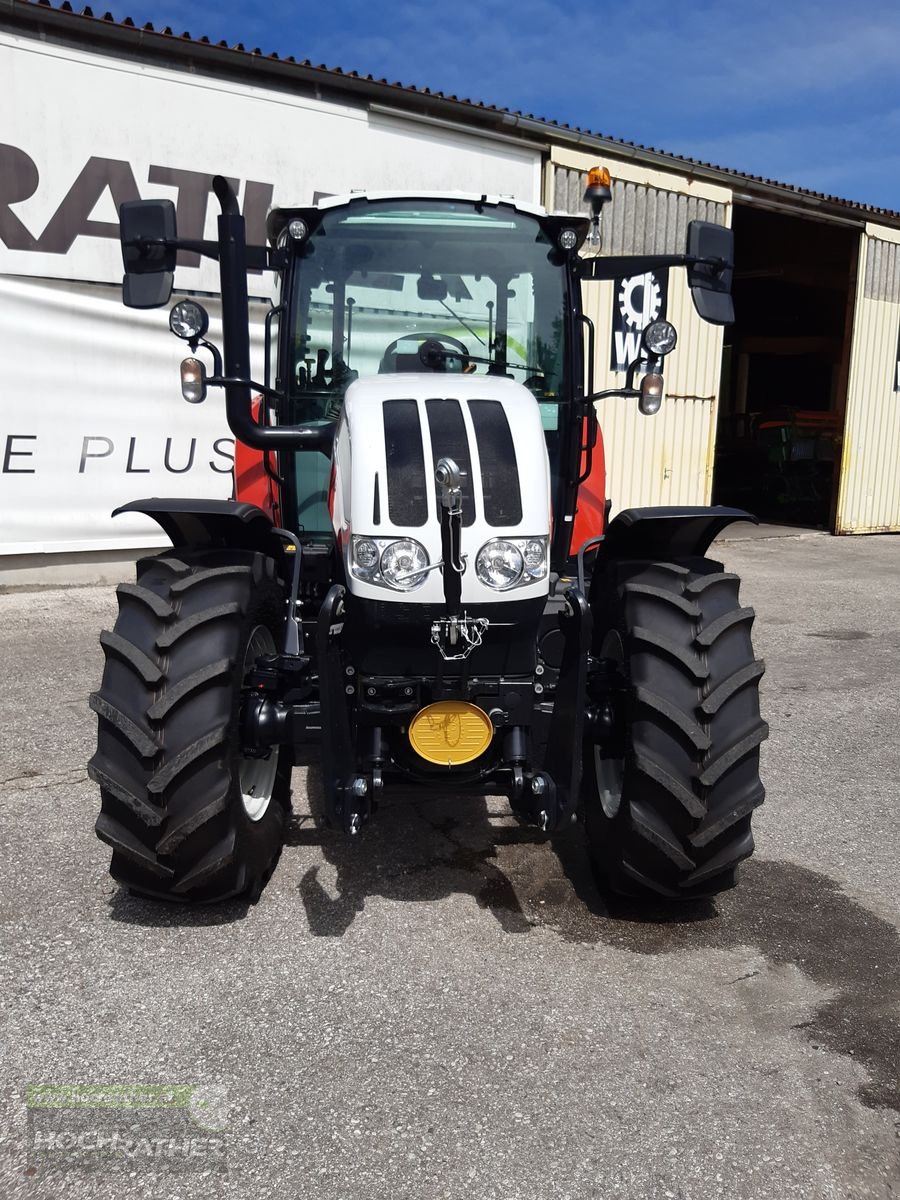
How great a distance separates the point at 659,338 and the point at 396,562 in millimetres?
1685

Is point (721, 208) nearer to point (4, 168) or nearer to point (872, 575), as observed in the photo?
point (872, 575)

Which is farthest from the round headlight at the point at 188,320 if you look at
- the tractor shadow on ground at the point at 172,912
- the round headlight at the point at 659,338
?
the tractor shadow on ground at the point at 172,912

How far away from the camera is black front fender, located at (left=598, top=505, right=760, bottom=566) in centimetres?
321

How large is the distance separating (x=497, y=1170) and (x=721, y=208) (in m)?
11.6

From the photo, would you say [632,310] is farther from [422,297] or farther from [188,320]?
[188,320]

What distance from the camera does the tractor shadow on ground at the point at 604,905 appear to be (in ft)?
9.16

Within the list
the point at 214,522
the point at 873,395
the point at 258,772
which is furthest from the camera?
the point at 873,395

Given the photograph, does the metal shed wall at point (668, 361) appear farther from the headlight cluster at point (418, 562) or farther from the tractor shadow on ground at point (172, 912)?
the tractor shadow on ground at point (172, 912)

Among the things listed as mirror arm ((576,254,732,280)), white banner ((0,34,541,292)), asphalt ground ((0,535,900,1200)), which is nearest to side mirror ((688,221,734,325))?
mirror arm ((576,254,732,280))

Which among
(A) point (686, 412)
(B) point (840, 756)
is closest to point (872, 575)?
(A) point (686, 412)

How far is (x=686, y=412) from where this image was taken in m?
11.9

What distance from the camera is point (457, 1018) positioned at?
2.65m

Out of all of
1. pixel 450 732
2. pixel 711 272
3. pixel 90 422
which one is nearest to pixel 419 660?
pixel 450 732

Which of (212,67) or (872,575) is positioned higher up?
(212,67)
